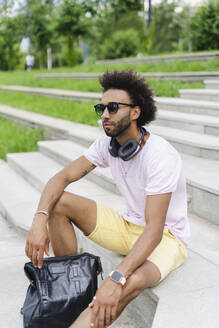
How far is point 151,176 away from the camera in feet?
8.10

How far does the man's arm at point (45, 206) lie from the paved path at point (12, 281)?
50 centimetres

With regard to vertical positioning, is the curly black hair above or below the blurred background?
below

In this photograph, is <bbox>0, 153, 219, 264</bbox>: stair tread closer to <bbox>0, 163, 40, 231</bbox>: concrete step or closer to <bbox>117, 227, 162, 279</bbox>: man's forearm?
<bbox>0, 163, 40, 231</bbox>: concrete step

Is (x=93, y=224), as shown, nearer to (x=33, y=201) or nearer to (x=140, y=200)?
(x=140, y=200)

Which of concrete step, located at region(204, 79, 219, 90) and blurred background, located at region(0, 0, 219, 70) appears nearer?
concrete step, located at region(204, 79, 219, 90)

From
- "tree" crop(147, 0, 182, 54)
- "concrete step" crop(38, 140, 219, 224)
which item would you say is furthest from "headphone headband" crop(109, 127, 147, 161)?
"tree" crop(147, 0, 182, 54)

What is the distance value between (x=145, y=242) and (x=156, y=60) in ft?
39.4

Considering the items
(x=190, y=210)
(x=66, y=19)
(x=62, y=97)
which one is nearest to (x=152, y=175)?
(x=190, y=210)

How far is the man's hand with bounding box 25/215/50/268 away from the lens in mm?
2553

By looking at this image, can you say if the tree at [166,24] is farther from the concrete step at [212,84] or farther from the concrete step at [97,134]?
the concrete step at [212,84]

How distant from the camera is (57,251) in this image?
2.90 m

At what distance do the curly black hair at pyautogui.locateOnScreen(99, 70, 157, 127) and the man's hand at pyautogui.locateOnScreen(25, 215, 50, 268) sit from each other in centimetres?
91

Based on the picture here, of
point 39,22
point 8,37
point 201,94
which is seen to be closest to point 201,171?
point 201,94

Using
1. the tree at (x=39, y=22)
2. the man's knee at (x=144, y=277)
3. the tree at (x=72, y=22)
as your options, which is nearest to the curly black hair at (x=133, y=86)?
the man's knee at (x=144, y=277)
